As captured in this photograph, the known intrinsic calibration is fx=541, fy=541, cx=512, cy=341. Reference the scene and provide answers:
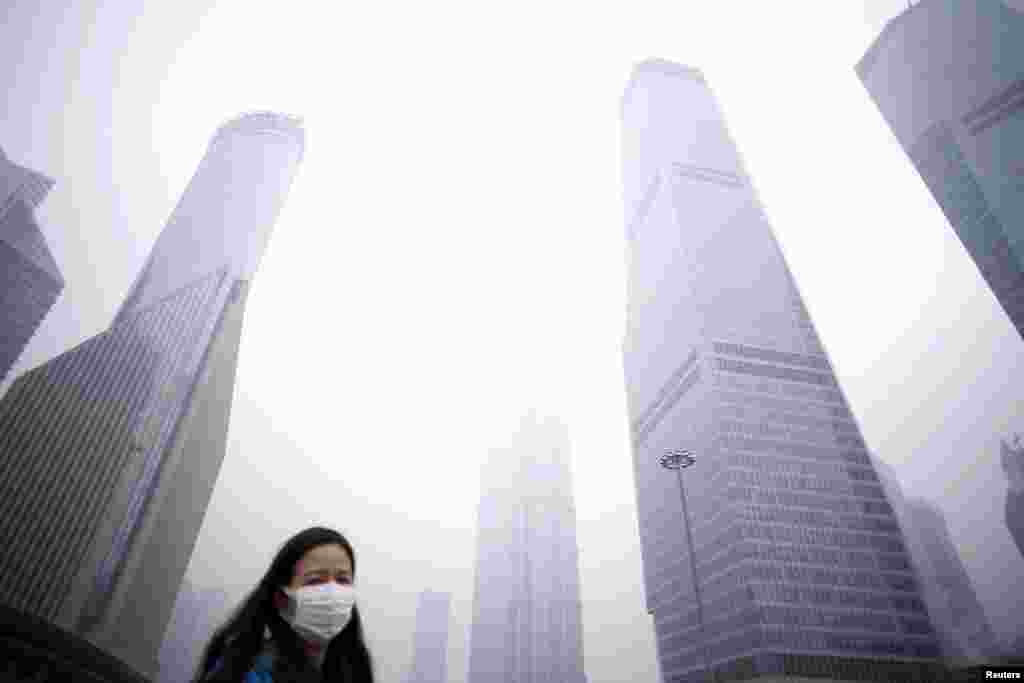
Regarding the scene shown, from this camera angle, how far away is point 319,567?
12.3 feet

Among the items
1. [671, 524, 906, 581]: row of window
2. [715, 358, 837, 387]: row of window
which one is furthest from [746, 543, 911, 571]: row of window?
[715, 358, 837, 387]: row of window

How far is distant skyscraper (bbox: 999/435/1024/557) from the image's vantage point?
153625 millimetres

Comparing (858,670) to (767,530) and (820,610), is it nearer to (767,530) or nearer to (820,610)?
(820,610)

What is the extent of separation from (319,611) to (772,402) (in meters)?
109

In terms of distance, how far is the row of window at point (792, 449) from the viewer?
92.9 meters

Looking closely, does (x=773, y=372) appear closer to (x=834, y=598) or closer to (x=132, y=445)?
(x=834, y=598)

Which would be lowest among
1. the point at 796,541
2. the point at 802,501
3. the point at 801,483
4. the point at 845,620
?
the point at 845,620

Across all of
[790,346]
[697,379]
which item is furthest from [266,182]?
[790,346]

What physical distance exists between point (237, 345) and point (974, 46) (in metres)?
149

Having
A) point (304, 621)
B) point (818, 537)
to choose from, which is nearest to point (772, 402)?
point (818, 537)

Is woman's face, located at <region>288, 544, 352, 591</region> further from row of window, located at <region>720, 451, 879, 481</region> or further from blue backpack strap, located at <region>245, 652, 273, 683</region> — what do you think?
row of window, located at <region>720, 451, 879, 481</region>

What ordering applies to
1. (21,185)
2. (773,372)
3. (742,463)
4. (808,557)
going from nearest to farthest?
(808,557) → (742,463) → (773,372) → (21,185)

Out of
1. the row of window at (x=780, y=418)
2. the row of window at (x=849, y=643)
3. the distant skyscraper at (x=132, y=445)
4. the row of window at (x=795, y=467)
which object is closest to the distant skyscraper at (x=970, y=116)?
the row of window at (x=780, y=418)

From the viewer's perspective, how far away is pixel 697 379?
104 metres
